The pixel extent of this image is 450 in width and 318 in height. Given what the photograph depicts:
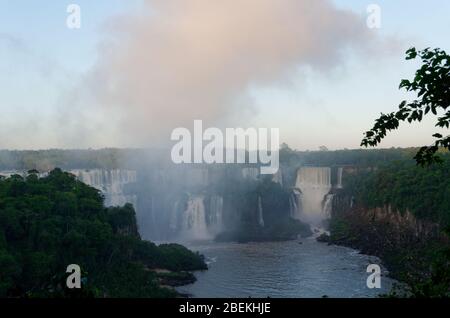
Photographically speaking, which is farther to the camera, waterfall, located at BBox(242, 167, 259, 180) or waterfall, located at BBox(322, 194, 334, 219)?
waterfall, located at BBox(242, 167, 259, 180)

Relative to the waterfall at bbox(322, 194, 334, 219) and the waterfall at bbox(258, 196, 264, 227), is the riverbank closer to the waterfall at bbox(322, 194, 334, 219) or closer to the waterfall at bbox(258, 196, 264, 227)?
the waterfall at bbox(322, 194, 334, 219)

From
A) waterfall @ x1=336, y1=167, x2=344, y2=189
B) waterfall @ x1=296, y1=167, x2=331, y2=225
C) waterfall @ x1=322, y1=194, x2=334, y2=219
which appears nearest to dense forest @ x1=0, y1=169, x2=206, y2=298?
waterfall @ x1=322, y1=194, x2=334, y2=219

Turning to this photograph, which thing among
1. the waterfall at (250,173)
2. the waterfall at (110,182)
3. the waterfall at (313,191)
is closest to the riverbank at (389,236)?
the waterfall at (313,191)

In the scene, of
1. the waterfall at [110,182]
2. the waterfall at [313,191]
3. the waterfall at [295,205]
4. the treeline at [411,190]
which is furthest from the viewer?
the waterfall at [313,191]

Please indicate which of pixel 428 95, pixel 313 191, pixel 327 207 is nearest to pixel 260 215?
pixel 327 207

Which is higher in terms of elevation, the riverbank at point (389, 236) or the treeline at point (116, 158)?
the treeline at point (116, 158)

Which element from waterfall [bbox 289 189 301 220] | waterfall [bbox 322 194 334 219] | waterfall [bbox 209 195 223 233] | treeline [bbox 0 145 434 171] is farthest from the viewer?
treeline [bbox 0 145 434 171]

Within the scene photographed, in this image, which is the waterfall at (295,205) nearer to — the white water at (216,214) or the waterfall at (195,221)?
the white water at (216,214)
